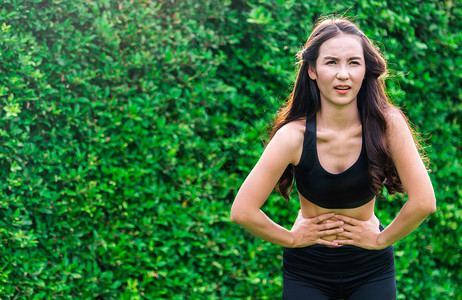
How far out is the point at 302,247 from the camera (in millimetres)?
2828

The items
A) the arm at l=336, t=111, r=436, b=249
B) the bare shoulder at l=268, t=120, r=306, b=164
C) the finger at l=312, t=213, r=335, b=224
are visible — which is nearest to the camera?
the arm at l=336, t=111, r=436, b=249

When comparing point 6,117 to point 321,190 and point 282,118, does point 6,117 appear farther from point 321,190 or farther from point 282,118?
point 321,190

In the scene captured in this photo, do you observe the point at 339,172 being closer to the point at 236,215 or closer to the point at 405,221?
the point at 405,221

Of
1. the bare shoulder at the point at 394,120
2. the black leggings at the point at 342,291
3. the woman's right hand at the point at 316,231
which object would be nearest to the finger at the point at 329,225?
the woman's right hand at the point at 316,231

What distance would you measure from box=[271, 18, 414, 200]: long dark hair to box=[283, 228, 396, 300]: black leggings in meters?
0.34

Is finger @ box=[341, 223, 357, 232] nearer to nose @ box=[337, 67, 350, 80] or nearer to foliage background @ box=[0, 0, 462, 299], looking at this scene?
nose @ box=[337, 67, 350, 80]

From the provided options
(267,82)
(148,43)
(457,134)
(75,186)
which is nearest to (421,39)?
(457,134)

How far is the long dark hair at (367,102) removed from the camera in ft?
8.80

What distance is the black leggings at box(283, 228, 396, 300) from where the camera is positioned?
2.76 m

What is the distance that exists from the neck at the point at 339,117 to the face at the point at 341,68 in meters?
0.07

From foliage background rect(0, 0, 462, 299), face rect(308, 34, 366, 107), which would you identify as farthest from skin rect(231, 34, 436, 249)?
foliage background rect(0, 0, 462, 299)

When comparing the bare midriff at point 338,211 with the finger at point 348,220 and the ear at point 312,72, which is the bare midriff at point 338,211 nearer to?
the finger at point 348,220

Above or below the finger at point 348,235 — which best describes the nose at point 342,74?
above

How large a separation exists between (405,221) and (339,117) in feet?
1.90
